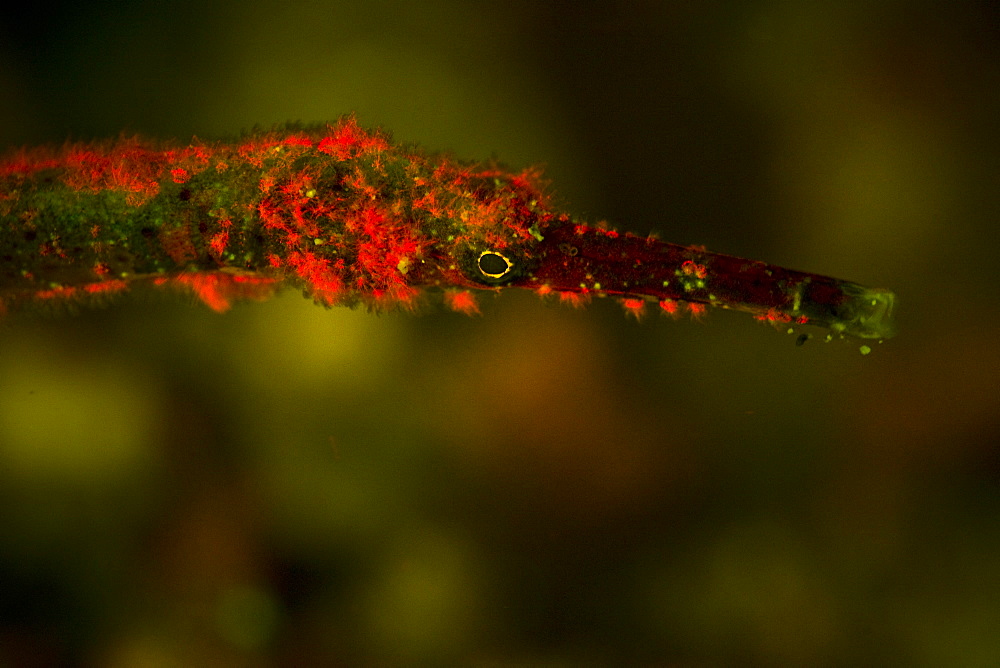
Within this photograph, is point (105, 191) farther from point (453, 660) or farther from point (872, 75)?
point (872, 75)

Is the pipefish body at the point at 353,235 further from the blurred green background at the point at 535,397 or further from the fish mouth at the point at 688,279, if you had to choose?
the blurred green background at the point at 535,397

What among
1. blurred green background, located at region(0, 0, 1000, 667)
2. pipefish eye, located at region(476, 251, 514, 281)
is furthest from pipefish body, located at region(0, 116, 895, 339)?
blurred green background, located at region(0, 0, 1000, 667)

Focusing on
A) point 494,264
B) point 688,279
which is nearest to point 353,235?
point 494,264

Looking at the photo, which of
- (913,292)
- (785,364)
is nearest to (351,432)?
(785,364)

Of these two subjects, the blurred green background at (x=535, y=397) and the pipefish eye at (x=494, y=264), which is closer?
→ the pipefish eye at (x=494, y=264)

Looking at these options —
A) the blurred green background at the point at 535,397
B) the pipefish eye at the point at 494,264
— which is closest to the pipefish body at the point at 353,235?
the pipefish eye at the point at 494,264

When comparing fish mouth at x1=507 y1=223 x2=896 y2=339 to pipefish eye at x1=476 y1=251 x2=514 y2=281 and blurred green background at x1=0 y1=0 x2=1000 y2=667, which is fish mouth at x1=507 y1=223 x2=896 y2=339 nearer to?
pipefish eye at x1=476 y1=251 x2=514 y2=281
